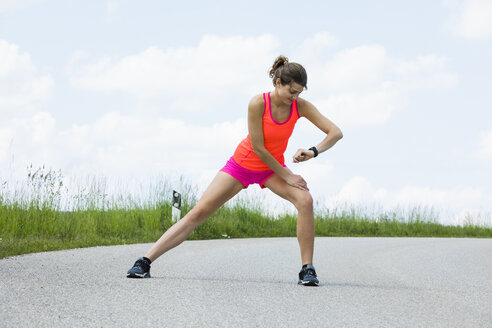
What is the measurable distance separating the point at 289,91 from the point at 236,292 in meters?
1.88

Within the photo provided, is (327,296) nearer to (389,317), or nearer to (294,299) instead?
(294,299)

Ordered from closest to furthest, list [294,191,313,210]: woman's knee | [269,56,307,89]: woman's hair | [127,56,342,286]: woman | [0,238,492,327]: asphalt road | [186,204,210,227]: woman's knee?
1. [0,238,492,327]: asphalt road
2. [269,56,307,89]: woman's hair
3. [127,56,342,286]: woman
4. [294,191,313,210]: woman's knee
5. [186,204,210,227]: woman's knee

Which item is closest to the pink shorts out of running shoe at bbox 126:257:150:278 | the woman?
the woman

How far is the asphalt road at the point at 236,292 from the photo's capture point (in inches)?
171

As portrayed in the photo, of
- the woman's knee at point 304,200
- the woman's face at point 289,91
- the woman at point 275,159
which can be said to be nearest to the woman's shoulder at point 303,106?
the woman at point 275,159

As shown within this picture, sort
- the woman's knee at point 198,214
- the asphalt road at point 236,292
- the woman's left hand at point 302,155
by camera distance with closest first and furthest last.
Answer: the asphalt road at point 236,292, the woman's left hand at point 302,155, the woman's knee at point 198,214

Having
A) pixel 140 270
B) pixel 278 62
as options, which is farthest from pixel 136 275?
pixel 278 62

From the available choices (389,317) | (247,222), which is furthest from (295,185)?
(247,222)

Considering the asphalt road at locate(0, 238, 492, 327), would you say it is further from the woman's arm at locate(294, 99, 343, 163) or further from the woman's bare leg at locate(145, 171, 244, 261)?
the woman's arm at locate(294, 99, 343, 163)

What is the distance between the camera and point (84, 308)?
459 cm

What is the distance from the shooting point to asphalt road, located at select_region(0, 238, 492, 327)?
4352 millimetres

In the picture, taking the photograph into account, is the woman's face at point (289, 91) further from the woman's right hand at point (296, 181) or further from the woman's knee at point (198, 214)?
the woman's knee at point (198, 214)

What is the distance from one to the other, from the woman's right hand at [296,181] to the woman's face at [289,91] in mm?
771

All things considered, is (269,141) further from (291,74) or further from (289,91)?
(291,74)
